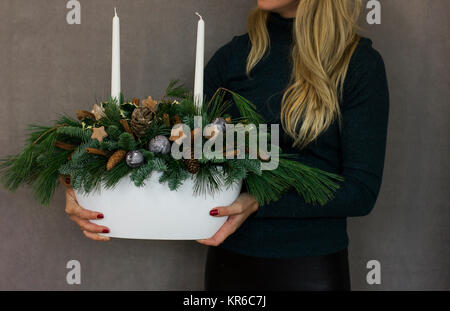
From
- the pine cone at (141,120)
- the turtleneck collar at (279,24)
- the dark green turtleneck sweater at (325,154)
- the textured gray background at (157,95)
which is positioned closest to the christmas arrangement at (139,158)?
the pine cone at (141,120)

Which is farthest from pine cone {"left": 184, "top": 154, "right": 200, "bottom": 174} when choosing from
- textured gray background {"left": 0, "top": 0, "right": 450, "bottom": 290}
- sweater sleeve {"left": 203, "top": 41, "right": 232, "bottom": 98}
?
textured gray background {"left": 0, "top": 0, "right": 450, "bottom": 290}

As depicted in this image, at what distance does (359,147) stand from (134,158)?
0.39 metres

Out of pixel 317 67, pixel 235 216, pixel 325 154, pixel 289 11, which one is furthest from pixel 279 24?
pixel 235 216

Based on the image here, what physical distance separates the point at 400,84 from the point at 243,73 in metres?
0.42

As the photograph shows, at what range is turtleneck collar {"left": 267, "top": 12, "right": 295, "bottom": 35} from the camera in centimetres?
86

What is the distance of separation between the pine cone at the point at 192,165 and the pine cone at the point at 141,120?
0.06m

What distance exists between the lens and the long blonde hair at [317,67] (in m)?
0.75

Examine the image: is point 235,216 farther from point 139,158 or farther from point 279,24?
point 279,24

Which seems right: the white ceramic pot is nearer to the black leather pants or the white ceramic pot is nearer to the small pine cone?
the small pine cone

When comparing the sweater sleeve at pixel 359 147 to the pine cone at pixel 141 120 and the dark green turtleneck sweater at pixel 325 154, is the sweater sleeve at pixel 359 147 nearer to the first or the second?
the dark green turtleneck sweater at pixel 325 154

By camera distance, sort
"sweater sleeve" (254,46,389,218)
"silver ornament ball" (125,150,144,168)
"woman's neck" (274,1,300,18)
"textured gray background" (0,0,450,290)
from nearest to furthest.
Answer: "silver ornament ball" (125,150,144,168), "sweater sleeve" (254,46,389,218), "woman's neck" (274,1,300,18), "textured gray background" (0,0,450,290)

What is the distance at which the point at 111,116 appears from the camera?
552 millimetres

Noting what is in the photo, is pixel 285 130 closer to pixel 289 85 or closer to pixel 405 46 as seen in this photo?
pixel 289 85
